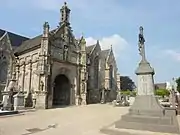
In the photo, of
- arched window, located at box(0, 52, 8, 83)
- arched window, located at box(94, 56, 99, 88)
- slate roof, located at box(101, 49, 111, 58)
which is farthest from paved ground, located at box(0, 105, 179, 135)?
slate roof, located at box(101, 49, 111, 58)

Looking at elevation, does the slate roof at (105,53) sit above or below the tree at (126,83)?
above

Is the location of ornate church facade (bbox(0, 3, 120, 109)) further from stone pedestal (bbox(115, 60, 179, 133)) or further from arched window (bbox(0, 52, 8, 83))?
stone pedestal (bbox(115, 60, 179, 133))

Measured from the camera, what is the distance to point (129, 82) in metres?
72.1

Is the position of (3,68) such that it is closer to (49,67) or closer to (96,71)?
(49,67)

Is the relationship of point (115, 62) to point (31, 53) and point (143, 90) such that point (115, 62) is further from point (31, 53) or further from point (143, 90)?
point (143, 90)

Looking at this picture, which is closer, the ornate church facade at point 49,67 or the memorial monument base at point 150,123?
the memorial monument base at point 150,123

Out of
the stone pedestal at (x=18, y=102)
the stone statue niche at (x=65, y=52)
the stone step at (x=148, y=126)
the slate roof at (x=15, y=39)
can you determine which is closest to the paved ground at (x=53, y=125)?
the stone step at (x=148, y=126)

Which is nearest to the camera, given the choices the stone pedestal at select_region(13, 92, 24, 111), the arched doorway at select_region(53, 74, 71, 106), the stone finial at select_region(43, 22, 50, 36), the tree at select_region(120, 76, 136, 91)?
the stone pedestal at select_region(13, 92, 24, 111)

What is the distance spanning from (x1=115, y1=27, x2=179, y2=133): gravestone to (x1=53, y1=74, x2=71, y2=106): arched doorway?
65.0 ft

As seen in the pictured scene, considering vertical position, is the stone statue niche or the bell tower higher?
the bell tower

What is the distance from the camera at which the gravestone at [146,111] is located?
9109 millimetres

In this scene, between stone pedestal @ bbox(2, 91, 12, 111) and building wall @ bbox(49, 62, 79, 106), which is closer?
stone pedestal @ bbox(2, 91, 12, 111)

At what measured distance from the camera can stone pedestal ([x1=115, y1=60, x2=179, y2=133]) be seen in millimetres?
9094

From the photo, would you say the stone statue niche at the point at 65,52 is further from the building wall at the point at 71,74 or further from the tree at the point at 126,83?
the tree at the point at 126,83
